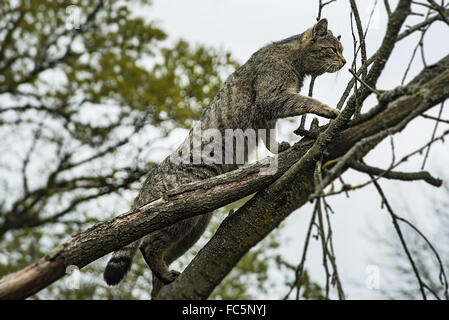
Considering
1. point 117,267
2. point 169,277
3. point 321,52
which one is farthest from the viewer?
point 321,52

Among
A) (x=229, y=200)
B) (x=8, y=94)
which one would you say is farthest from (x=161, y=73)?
(x=229, y=200)

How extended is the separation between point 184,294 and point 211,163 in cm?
139

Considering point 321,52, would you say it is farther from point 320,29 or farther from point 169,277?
point 169,277

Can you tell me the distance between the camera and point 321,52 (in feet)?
14.9

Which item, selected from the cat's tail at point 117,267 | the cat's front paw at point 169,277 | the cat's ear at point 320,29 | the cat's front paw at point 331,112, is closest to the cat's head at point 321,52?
the cat's ear at point 320,29

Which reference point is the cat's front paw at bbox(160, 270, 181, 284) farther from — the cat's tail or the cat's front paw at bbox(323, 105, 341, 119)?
the cat's front paw at bbox(323, 105, 341, 119)

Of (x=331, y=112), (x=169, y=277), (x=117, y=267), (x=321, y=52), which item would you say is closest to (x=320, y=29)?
(x=321, y=52)

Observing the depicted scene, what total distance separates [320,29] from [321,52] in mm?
215

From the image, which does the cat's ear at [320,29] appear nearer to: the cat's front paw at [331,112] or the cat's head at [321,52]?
the cat's head at [321,52]

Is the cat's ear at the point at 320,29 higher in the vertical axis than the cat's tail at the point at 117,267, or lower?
higher

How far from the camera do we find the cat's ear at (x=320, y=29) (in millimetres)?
4508

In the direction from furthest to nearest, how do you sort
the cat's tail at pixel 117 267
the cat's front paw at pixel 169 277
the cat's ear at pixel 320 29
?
1. the cat's ear at pixel 320 29
2. the cat's front paw at pixel 169 277
3. the cat's tail at pixel 117 267
